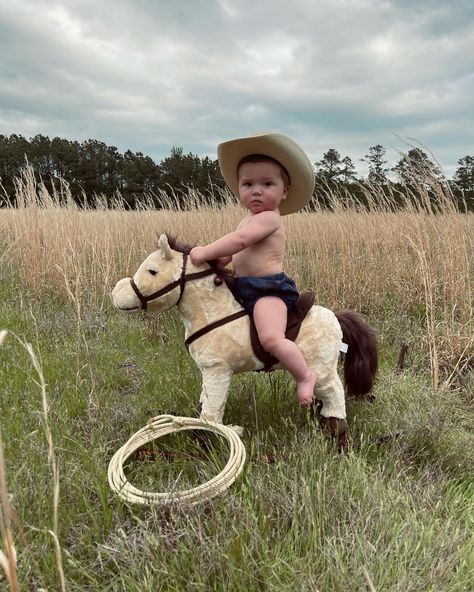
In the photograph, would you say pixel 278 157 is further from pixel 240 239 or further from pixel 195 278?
pixel 195 278

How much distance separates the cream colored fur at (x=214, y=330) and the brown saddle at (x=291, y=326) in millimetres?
21

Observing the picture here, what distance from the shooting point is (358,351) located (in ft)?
7.36

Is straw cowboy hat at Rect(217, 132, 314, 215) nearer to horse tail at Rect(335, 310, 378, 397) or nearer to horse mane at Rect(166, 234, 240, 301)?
horse mane at Rect(166, 234, 240, 301)

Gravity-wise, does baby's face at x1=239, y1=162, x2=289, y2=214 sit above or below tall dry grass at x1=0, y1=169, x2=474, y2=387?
above

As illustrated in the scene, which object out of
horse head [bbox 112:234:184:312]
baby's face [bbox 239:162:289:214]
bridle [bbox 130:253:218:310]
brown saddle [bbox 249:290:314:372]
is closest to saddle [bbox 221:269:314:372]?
brown saddle [bbox 249:290:314:372]

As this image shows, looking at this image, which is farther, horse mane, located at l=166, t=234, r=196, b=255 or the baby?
horse mane, located at l=166, t=234, r=196, b=255

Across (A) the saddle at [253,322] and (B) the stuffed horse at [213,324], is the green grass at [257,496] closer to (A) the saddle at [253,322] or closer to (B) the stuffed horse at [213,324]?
(B) the stuffed horse at [213,324]

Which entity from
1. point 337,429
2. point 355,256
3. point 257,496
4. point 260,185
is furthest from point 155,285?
point 355,256

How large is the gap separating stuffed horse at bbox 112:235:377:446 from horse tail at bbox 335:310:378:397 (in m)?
0.19

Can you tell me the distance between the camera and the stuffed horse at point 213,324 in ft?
6.29

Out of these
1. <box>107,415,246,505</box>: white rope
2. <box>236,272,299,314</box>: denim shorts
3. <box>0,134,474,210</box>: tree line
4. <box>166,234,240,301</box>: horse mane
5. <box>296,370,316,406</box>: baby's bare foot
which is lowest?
<box>107,415,246,505</box>: white rope

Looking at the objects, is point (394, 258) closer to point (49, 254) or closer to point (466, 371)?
point (466, 371)

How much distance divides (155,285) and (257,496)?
90cm

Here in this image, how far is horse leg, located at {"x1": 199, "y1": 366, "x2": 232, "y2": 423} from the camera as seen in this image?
6.38 ft
